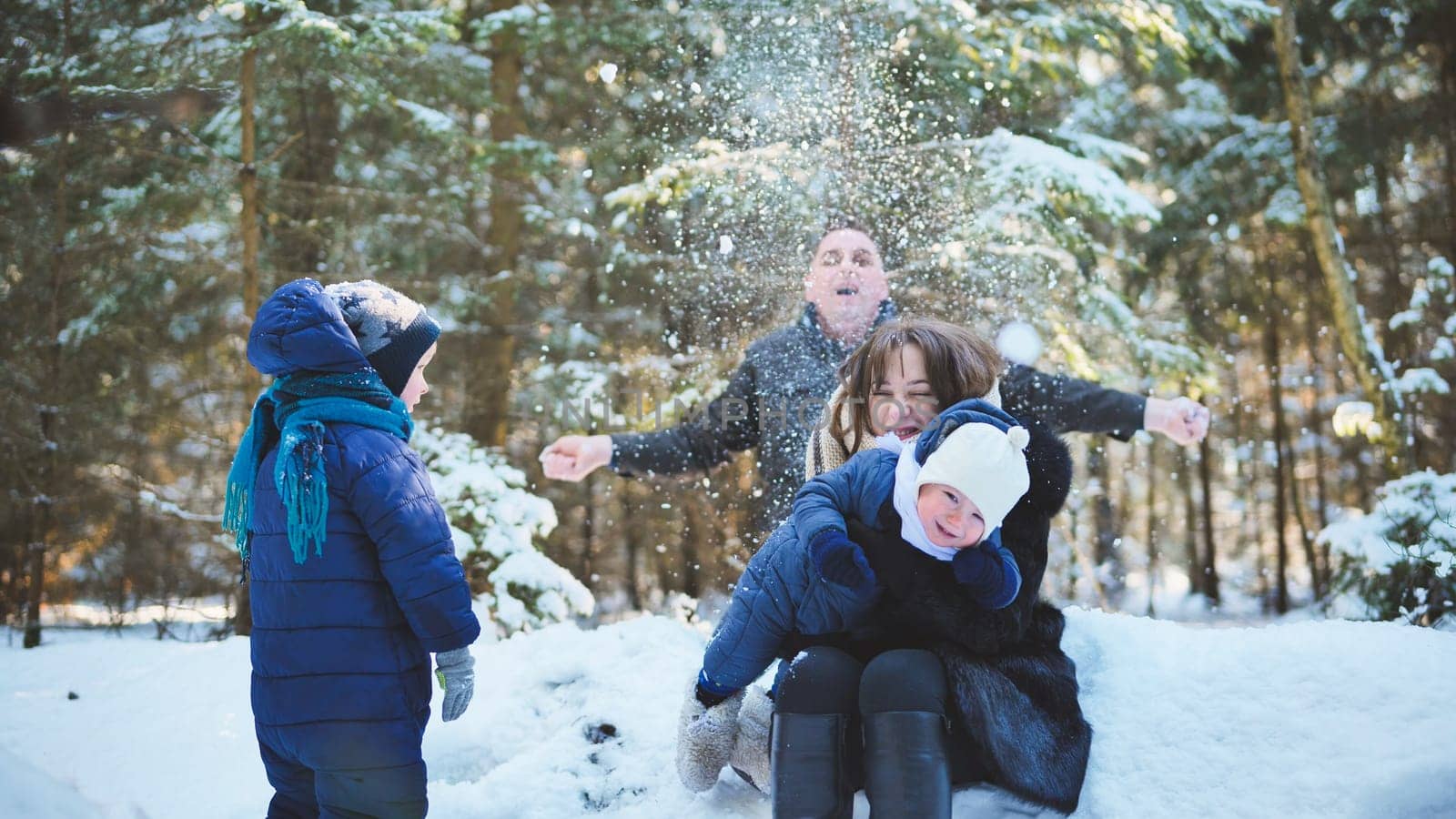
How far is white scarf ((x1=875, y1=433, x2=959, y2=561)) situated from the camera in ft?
6.73

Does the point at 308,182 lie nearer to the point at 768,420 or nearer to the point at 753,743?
the point at 768,420

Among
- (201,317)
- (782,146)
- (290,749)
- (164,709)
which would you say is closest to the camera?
(290,749)

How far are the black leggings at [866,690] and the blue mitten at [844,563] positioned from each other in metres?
0.22

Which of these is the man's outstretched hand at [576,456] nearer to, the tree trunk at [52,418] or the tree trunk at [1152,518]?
the tree trunk at [52,418]

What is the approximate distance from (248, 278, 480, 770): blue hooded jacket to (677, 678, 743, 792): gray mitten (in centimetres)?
68

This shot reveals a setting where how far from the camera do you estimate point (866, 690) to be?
2.03m

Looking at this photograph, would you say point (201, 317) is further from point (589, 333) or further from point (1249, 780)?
point (1249, 780)

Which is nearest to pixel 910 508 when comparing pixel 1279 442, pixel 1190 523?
pixel 1279 442

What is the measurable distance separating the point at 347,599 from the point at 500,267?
6.67 m

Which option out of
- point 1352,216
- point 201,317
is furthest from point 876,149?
point 1352,216

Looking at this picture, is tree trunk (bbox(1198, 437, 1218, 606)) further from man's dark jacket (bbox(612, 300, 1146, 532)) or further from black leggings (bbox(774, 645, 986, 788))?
black leggings (bbox(774, 645, 986, 788))

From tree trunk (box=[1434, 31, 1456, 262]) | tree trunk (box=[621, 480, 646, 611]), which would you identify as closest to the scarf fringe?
tree trunk (box=[621, 480, 646, 611])

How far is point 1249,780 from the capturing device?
84.7 inches

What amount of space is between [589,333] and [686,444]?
5.49m
